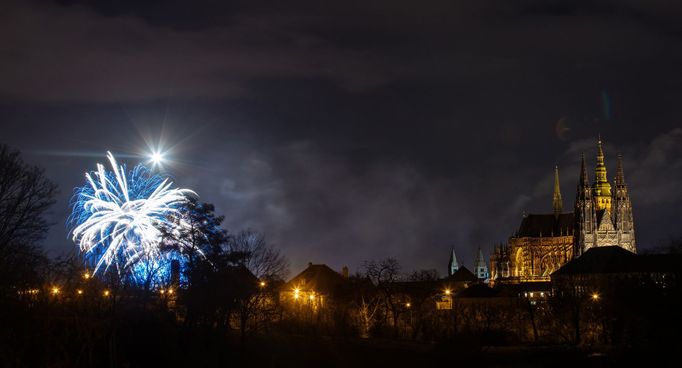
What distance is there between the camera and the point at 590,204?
612 feet

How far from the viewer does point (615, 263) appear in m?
115

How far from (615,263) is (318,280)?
3815 centimetres

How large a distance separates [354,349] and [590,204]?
12103cm

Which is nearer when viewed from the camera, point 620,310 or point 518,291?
point 620,310

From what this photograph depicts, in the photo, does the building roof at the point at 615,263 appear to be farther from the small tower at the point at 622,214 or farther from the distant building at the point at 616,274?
the small tower at the point at 622,214

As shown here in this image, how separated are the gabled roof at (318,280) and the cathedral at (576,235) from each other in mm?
69308

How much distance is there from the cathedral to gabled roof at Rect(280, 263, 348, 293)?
69.3 m

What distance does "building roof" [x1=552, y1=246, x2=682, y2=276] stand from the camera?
99375mm

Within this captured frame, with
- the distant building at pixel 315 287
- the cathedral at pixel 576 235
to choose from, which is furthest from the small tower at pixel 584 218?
the distant building at pixel 315 287

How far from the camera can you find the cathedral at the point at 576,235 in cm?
18175

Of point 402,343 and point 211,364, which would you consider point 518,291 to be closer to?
point 402,343

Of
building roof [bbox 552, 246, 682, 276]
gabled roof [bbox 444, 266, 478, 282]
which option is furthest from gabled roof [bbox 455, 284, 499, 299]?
gabled roof [bbox 444, 266, 478, 282]

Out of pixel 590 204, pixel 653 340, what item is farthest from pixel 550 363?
pixel 590 204

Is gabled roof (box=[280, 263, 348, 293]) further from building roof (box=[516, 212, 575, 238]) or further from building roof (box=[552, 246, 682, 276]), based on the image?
Result: building roof (box=[516, 212, 575, 238])
